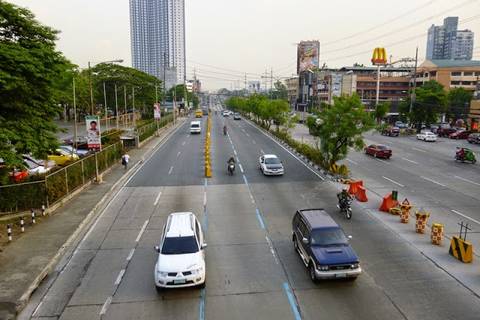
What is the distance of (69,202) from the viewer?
2367 centimetres

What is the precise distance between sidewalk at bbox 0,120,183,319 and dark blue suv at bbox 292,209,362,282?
9038mm

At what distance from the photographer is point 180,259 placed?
43.5ft

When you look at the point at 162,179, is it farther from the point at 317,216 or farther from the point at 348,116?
the point at 317,216

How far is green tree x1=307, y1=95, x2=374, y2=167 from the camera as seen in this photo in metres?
30.2

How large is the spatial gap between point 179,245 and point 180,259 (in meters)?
0.71

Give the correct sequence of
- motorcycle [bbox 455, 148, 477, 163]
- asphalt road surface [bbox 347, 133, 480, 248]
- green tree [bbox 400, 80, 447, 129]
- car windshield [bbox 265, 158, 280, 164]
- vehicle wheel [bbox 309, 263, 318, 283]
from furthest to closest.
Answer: green tree [bbox 400, 80, 447, 129]
motorcycle [bbox 455, 148, 477, 163]
car windshield [bbox 265, 158, 280, 164]
asphalt road surface [bbox 347, 133, 480, 248]
vehicle wheel [bbox 309, 263, 318, 283]

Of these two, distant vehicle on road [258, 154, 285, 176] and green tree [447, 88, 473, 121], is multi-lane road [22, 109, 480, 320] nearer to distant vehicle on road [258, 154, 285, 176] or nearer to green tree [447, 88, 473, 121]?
distant vehicle on road [258, 154, 285, 176]

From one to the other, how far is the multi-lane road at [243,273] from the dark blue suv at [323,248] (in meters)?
0.47

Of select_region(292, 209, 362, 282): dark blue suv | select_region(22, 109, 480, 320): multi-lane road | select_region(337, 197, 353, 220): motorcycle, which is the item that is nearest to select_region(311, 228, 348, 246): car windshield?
Answer: select_region(292, 209, 362, 282): dark blue suv

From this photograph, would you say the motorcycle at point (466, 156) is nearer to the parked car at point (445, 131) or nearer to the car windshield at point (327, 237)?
the parked car at point (445, 131)

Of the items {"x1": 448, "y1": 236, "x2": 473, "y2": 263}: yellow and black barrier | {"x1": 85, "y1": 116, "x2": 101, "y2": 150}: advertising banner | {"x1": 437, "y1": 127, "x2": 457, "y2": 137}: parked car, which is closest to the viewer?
{"x1": 448, "y1": 236, "x2": 473, "y2": 263}: yellow and black barrier

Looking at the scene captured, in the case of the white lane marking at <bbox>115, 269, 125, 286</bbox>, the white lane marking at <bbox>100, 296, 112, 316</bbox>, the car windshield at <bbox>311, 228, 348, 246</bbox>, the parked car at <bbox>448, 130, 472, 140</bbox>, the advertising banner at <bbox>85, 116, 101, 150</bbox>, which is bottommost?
the white lane marking at <bbox>100, 296, 112, 316</bbox>

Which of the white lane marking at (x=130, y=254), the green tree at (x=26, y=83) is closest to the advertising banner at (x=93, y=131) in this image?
the green tree at (x=26, y=83)

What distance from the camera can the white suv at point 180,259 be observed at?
41.9ft
